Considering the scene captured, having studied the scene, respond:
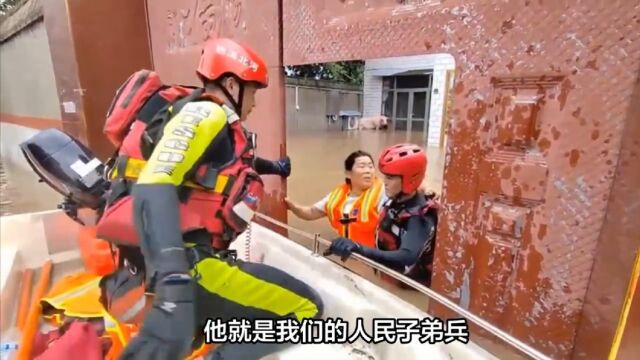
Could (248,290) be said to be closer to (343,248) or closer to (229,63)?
(343,248)

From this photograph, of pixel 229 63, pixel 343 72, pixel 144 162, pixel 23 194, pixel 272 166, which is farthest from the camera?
pixel 23 194

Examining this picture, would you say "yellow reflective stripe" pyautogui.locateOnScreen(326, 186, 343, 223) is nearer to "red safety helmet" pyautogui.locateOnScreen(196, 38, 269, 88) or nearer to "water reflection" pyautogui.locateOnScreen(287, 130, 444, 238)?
"water reflection" pyautogui.locateOnScreen(287, 130, 444, 238)

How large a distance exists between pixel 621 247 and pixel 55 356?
5.41ft

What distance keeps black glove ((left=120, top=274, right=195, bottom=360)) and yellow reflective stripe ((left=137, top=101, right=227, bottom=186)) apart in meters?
0.23

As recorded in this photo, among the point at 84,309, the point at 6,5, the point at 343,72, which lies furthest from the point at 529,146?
the point at 6,5

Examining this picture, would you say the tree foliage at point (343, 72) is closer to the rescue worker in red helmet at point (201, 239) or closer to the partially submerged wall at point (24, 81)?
the rescue worker in red helmet at point (201, 239)

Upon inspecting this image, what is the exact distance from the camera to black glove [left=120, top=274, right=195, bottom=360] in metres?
0.72

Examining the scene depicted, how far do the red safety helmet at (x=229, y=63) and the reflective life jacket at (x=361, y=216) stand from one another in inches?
44.4

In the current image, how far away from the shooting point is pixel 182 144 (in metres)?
0.76

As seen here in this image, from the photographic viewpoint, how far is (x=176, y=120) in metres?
0.79

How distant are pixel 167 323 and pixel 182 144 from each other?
390 mm

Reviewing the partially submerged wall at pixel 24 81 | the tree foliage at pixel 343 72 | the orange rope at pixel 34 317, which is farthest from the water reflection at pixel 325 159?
the partially submerged wall at pixel 24 81

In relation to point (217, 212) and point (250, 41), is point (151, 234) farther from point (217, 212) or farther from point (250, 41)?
point (250, 41)

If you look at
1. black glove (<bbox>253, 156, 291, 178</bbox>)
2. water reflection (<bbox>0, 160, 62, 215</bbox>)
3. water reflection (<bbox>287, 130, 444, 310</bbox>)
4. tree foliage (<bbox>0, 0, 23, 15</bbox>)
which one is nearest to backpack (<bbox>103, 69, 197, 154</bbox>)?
black glove (<bbox>253, 156, 291, 178</bbox>)
